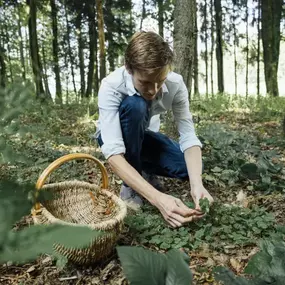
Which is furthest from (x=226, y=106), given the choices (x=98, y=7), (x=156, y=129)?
(x=156, y=129)

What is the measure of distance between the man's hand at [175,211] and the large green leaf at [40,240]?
172cm

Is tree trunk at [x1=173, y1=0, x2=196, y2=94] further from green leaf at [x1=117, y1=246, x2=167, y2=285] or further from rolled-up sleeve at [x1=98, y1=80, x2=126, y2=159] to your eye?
green leaf at [x1=117, y1=246, x2=167, y2=285]

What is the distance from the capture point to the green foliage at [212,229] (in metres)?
2.06

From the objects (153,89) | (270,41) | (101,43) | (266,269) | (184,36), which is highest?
(270,41)

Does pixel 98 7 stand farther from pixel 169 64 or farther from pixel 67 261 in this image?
pixel 67 261

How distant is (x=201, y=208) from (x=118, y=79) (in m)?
0.97

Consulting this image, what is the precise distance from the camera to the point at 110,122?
2.41 m

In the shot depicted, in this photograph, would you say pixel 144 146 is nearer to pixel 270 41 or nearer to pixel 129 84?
pixel 129 84

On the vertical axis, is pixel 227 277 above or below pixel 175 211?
above

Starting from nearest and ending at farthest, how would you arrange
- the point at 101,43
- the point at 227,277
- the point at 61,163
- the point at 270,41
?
the point at 227,277 < the point at 61,163 < the point at 101,43 < the point at 270,41

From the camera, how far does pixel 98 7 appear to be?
1027cm

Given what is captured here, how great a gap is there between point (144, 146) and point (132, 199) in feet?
1.70

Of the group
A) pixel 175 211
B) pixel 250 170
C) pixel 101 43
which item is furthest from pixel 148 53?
pixel 101 43

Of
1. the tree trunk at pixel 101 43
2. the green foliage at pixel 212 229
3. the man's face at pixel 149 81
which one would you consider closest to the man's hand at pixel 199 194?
the green foliage at pixel 212 229
